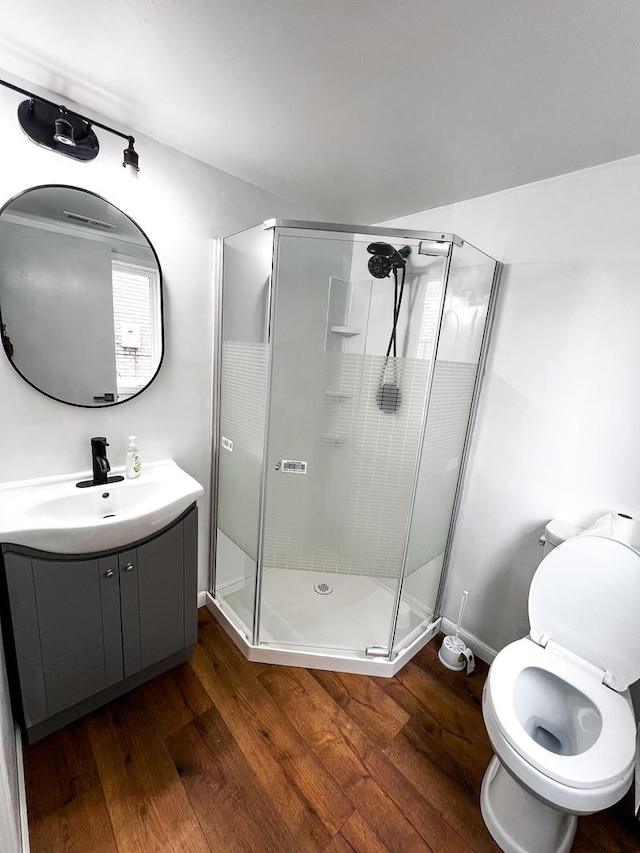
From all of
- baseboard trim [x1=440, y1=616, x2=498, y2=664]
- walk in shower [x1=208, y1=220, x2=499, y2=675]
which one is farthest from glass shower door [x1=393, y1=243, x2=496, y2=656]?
baseboard trim [x1=440, y1=616, x2=498, y2=664]

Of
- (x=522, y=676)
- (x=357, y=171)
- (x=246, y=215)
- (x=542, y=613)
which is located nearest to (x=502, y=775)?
(x=522, y=676)

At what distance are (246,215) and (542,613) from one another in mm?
2255

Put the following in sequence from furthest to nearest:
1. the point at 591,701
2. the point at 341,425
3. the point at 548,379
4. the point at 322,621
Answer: the point at 322,621
the point at 341,425
the point at 548,379
the point at 591,701

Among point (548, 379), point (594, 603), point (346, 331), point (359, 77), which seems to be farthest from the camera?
point (346, 331)

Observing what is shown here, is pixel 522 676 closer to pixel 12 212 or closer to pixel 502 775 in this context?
pixel 502 775

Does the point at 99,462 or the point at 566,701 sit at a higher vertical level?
the point at 99,462

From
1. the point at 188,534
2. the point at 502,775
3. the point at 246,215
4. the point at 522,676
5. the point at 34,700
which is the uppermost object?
the point at 246,215

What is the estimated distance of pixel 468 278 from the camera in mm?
1586

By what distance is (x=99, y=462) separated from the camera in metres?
1.48

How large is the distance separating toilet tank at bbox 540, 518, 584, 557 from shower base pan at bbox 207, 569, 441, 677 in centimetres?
75

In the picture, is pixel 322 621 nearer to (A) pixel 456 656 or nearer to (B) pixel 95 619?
(A) pixel 456 656

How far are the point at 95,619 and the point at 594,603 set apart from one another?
73.4 inches

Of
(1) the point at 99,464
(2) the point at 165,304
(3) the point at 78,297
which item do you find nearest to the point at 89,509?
(1) the point at 99,464

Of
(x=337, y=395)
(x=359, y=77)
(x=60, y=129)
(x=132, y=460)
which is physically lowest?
(x=132, y=460)
